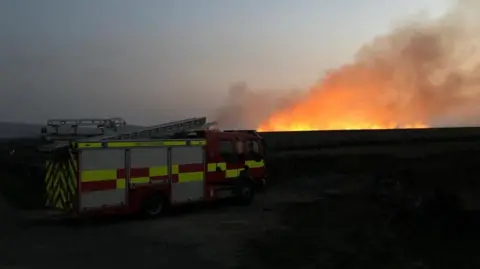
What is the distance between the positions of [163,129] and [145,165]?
239 centimetres

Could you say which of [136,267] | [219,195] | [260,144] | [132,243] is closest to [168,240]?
[132,243]

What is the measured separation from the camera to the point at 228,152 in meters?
20.2

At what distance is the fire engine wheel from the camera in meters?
17.2

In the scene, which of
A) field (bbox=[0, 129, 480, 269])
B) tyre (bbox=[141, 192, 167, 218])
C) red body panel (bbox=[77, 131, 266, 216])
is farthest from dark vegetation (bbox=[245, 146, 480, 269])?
tyre (bbox=[141, 192, 167, 218])

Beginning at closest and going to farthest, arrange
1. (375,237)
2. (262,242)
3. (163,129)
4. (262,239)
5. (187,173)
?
(375,237) < (262,242) < (262,239) < (187,173) < (163,129)

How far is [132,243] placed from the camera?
13188 mm

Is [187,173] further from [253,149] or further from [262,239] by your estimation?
[262,239]

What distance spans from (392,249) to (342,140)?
41.5 meters

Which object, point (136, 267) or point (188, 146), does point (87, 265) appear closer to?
point (136, 267)

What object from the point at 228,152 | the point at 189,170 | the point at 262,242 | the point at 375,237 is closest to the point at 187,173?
the point at 189,170

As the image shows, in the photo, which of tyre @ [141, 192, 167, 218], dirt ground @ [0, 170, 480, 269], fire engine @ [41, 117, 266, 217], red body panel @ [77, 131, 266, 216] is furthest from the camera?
tyre @ [141, 192, 167, 218]

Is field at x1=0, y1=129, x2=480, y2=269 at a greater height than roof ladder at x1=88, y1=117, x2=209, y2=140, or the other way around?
roof ladder at x1=88, y1=117, x2=209, y2=140

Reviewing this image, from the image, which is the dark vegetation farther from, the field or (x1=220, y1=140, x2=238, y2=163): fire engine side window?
(x1=220, y1=140, x2=238, y2=163): fire engine side window

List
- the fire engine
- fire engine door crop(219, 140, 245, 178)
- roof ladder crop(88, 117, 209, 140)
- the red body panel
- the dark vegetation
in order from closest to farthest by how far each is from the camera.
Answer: the dark vegetation < the fire engine < the red body panel < roof ladder crop(88, 117, 209, 140) < fire engine door crop(219, 140, 245, 178)
